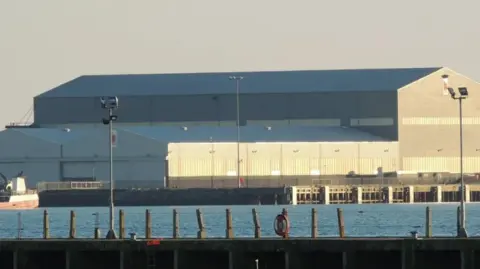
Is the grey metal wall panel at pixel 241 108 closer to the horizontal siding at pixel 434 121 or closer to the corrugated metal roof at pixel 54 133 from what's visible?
the horizontal siding at pixel 434 121

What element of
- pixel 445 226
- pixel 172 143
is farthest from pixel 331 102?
pixel 445 226

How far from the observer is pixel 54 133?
165875 mm

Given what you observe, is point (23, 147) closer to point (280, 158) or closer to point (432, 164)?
point (280, 158)

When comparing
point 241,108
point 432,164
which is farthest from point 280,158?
point 432,164

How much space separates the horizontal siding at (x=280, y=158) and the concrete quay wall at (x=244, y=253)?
99905mm

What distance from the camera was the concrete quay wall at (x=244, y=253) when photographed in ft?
174

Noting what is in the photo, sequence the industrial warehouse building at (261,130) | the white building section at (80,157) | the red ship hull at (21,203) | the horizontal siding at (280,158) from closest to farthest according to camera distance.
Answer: the red ship hull at (21,203), the white building section at (80,157), the horizontal siding at (280,158), the industrial warehouse building at (261,130)

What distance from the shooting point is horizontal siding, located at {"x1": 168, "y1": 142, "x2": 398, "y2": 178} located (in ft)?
524

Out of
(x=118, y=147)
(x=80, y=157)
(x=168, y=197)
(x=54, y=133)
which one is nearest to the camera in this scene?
(x=168, y=197)

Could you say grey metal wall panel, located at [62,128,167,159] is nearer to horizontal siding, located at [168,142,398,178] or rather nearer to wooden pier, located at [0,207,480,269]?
horizontal siding, located at [168,142,398,178]

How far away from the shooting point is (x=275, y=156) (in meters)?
162

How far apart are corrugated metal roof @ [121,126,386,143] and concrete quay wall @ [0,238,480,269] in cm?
10204

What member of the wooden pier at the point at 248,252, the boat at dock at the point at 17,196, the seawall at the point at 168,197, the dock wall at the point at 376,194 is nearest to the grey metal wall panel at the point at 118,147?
the seawall at the point at 168,197

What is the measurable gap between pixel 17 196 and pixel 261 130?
879 inches
